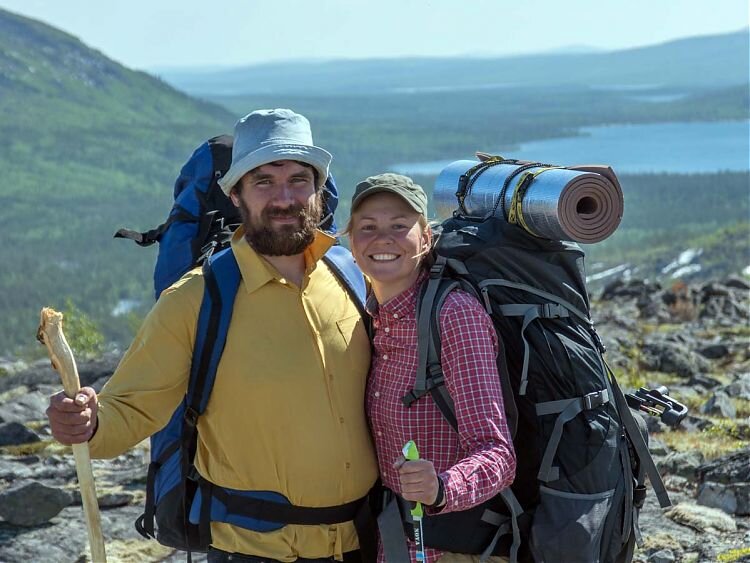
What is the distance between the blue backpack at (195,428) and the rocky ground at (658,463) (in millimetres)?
2976

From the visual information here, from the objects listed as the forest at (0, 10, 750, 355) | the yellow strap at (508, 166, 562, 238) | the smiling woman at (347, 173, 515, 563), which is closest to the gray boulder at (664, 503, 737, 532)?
the smiling woman at (347, 173, 515, 563)

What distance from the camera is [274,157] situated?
3.63m

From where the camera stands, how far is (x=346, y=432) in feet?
11.7

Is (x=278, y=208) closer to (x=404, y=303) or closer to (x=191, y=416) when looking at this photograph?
(x=404, y=303)

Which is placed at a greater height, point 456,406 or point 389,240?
point 389,240

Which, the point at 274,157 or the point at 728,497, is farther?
the point at 728,497

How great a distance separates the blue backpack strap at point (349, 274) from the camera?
3.83 meters

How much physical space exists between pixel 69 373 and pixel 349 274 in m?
1.13

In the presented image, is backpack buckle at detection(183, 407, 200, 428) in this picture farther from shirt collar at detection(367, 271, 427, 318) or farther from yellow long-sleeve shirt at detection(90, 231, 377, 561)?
shirt collar at detection(367, 271, 427, 318)

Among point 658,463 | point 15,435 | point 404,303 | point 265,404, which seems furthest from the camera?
point 15,435

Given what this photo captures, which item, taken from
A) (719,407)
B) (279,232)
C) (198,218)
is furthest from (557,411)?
(719,407)

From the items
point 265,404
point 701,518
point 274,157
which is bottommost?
point 701,518

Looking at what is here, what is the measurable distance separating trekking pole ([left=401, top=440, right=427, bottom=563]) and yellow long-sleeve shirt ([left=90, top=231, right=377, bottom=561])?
1.21 feet

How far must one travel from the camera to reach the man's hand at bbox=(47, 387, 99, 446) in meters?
3.17
